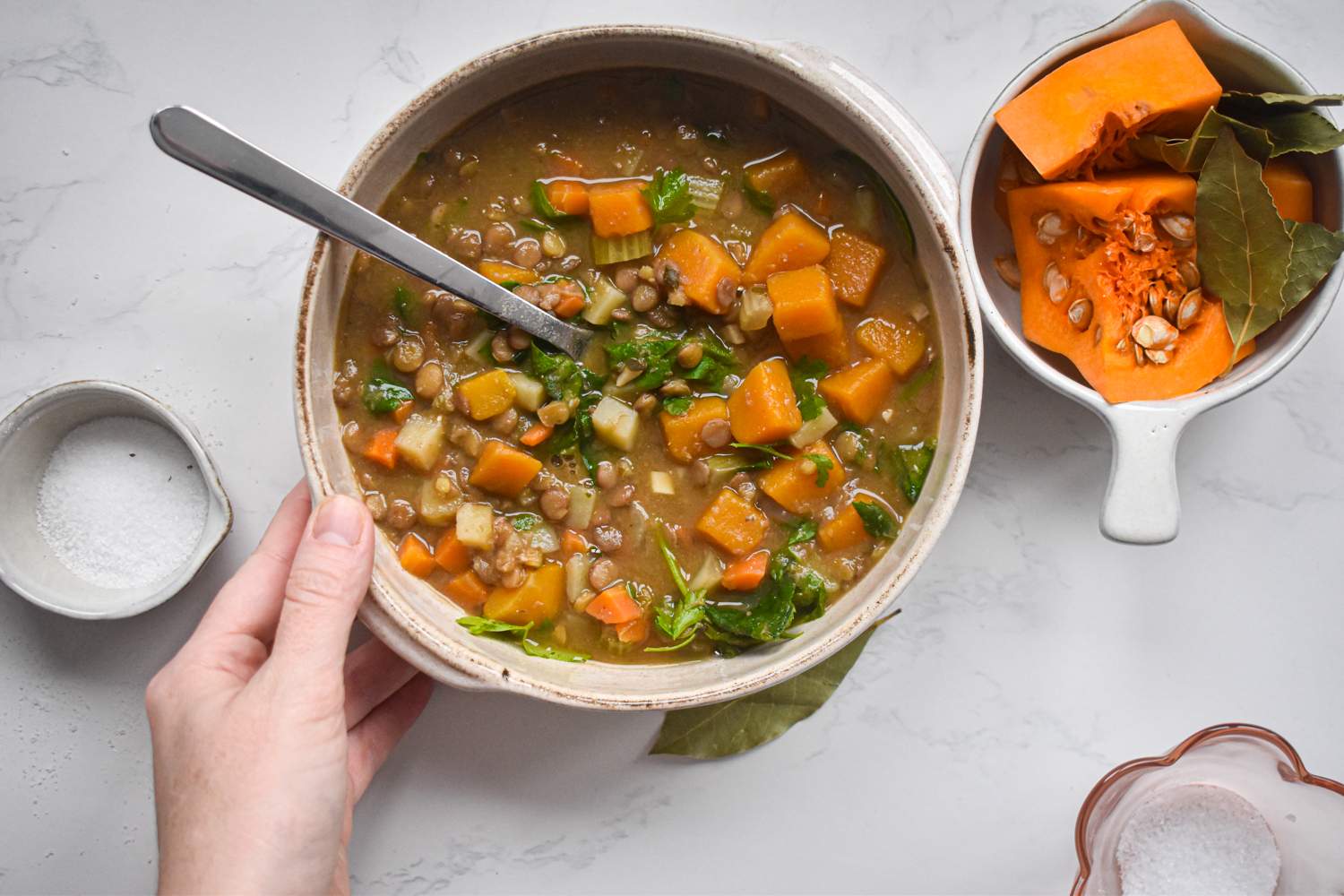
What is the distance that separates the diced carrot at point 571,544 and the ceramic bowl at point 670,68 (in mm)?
304

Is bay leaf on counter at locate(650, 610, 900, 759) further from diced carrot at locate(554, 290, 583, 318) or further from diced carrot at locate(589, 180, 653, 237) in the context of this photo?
diced carrot at locate(589, 180, 653, 237)

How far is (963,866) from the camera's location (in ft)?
11.0

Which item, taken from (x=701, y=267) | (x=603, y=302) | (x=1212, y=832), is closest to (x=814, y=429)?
(x=701, y=267)

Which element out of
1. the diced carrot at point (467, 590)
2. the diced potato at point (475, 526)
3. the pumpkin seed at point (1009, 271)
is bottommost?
the diced carrot at point (467, 590)

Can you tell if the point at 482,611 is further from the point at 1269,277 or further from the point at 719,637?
the point at 1269,277

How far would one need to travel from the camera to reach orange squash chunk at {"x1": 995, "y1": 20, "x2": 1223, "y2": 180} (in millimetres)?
2771

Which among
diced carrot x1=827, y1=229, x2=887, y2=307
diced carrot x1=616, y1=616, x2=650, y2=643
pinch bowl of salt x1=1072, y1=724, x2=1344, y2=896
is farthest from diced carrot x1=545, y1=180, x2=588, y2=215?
pinch bowl of salt x1=1072, y1=724, x2=1344, y2=896

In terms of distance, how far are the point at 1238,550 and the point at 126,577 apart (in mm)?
3444

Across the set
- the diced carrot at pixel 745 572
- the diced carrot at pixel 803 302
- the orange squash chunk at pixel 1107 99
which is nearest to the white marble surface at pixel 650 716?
the orange squash chunk at pixel 1107 99

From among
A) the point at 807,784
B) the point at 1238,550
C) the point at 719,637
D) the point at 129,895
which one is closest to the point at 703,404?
the point at 719,637

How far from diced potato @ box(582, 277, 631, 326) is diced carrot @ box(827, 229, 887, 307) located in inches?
23.0

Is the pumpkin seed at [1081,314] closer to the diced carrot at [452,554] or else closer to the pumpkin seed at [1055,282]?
the pumpkin seed at [1055,282]

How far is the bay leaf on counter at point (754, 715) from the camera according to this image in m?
3.19

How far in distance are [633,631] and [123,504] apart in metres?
1.61
